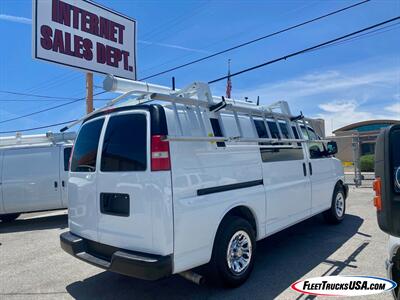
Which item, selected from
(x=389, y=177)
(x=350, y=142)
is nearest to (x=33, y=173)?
(x=389, y=177)

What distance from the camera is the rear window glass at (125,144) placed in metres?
3.52

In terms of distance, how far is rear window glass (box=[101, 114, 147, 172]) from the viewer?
352 centimetres

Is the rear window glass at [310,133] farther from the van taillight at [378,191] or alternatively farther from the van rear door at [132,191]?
the van taillight at [378,191]

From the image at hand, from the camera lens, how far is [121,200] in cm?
361

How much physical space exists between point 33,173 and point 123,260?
638 centimetres

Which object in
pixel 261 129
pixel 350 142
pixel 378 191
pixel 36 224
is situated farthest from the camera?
pixel 350 142

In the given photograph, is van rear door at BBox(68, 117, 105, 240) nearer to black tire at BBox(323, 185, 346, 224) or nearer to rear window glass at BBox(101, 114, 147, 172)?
rear window glass at BBox(101, 114, 147, 172)

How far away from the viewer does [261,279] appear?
4.33 meters

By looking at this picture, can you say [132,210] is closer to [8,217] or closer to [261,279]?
[261,279]

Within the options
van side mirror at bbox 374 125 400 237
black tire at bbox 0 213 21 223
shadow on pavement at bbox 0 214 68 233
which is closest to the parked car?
van side mirror at bbox 374 125 400 237

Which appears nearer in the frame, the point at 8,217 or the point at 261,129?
the point at 261,129

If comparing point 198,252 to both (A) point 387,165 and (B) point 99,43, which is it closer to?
(A) point 387,165

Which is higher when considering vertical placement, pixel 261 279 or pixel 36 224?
pixel 261 279

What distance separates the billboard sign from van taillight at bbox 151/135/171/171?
828cm
